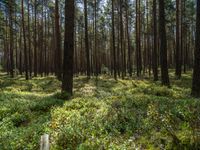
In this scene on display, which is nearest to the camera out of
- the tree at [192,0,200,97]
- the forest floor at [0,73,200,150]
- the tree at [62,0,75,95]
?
the forest floor at [0,73,200,150]

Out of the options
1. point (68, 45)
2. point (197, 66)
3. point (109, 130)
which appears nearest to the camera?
point (109, 130)

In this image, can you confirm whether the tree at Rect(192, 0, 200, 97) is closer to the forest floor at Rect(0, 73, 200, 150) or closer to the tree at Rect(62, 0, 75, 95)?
the forest floor at Rect(0, 73, 200, 150)

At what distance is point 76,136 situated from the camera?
681 cm

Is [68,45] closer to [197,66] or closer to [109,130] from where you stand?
[197,66]

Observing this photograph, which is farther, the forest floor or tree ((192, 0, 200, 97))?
tree ((192, 0, 200, 97))

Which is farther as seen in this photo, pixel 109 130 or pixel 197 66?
pixel 197 66

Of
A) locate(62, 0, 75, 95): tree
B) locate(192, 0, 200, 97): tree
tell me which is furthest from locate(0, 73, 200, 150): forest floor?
locate(192, 0, 200, 97): tree

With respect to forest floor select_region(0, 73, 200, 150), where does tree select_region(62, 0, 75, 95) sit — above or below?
above

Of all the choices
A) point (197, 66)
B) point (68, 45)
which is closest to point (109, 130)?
point (68, 45)

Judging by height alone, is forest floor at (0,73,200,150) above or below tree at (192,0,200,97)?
below

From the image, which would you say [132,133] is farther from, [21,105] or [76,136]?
[21,105]

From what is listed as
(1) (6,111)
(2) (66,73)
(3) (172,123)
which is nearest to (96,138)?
(3) (172,123)

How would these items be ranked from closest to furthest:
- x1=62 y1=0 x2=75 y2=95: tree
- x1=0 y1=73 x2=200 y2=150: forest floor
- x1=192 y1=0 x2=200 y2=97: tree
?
1. x1=0 y1=73 x2=200 y2=150: forest floor
2. x1=62 y1=0 x2=75 y2=95: tree
3. x1=192 y1=0 x2=200 y2=97: tree

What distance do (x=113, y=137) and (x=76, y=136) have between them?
0.86 m
